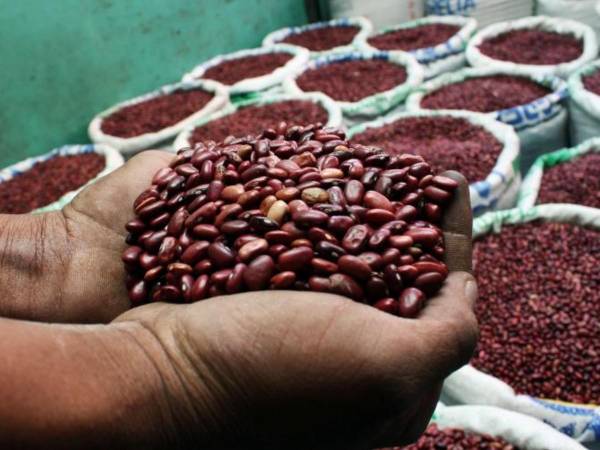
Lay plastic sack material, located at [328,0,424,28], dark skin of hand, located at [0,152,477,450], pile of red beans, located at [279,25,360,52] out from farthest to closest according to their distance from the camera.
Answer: plastic sack material, located at [328,0,424,28] → pile of red beans, located at [279,25,360,52] → dark skin of hand, located at [0,152,477,450]

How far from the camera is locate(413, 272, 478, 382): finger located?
867 mm

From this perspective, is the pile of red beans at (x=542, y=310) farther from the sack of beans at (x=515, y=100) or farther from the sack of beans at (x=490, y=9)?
the sack of beans at (x=490, y=9)

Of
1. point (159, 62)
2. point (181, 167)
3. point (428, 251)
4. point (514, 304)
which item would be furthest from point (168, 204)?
point (159, 62)

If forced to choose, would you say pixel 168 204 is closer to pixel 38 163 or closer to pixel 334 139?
pixel 334 139

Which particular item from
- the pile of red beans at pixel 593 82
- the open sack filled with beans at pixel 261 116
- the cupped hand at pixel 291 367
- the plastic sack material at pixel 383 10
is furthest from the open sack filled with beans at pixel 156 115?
the cupped hand at pixel 291 367

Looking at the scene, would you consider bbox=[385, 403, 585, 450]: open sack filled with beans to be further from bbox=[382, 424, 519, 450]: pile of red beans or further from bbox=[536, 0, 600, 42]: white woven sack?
bbox=[536, 0, 600, 42]: white woven sack

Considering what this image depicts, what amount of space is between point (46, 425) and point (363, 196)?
2.42ft

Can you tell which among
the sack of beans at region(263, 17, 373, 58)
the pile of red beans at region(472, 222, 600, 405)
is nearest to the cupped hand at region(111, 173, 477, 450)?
the pile of red beans at region(472, 222, 600, 405)

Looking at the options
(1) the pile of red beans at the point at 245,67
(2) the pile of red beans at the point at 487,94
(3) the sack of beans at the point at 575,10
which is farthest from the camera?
(1) the pile of red beans at the point at 245,67

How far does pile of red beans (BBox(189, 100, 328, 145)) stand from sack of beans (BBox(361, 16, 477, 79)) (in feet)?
3.06

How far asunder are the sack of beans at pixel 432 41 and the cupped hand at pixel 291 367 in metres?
2.95

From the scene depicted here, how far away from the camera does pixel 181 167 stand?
1.40m

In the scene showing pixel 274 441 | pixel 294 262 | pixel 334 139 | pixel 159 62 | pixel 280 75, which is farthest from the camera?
pixel 159 62

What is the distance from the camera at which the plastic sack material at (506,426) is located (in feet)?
4.81
